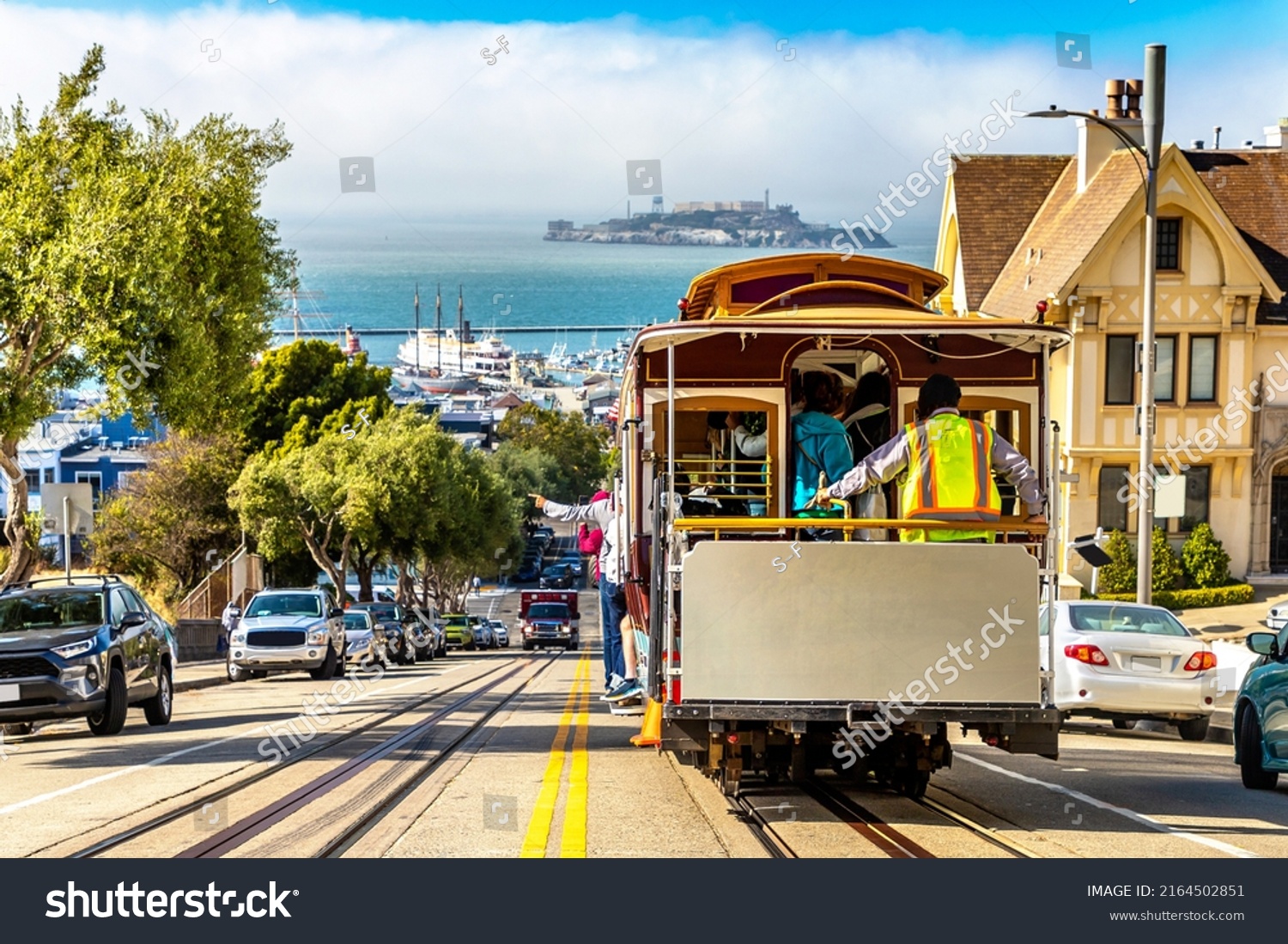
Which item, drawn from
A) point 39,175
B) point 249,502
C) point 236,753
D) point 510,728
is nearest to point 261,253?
point 39,175

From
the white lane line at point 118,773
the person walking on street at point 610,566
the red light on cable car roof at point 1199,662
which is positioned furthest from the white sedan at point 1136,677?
the white lane line at point 118,773

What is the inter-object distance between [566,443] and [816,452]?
119 metres

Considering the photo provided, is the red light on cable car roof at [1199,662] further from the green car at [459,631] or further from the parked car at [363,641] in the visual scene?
the green car at [459,631]

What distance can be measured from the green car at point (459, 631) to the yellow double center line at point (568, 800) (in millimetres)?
38996

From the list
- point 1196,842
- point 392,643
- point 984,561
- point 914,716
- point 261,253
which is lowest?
point 392,643

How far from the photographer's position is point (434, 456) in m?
58.9

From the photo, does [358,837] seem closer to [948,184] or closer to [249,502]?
[948,184]

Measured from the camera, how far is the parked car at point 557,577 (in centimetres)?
10850

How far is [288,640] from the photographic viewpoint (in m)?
30.3

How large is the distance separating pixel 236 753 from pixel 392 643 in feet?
82.2

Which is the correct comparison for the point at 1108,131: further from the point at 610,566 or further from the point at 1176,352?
the point at 610,566

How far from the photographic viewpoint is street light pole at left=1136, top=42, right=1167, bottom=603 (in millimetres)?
20750

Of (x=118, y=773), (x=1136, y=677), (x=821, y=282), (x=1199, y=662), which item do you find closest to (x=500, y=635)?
(x=1136, y=677)

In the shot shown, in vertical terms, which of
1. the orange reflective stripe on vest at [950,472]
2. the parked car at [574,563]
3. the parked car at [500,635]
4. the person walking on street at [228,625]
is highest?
the orange reflective stripe on vest at [950,472]
